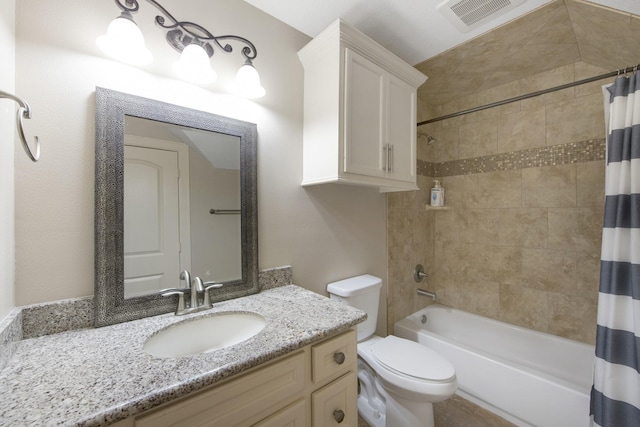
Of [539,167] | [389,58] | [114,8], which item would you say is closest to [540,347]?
[539,167]

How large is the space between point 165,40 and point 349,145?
0.94 metres

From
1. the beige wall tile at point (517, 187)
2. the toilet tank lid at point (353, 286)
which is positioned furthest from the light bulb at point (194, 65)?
the beige wall tile at point (517, 187)

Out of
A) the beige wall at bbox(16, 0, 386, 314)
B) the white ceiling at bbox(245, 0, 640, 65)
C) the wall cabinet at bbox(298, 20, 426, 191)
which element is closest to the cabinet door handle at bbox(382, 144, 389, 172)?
the wall cabinet at bbox(298, 20, 426, 191)

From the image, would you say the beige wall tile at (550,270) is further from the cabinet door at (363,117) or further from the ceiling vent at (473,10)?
the ceiling vent at (473,10)

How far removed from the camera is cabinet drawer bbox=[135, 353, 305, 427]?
0.60 metres

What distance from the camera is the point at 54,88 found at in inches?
33.9

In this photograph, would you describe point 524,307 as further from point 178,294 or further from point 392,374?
point 178,294

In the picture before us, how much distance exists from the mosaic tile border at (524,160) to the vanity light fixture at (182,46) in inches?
68.3

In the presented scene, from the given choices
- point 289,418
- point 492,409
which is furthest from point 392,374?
point 492,409

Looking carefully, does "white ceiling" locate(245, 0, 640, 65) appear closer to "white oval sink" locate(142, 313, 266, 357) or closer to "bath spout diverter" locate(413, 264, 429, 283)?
"white oval sink" locate(142, 313, 266, 357)

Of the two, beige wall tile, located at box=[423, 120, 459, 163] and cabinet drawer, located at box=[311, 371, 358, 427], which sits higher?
beige wall tile, located at box=[423, 120, 459, 163]

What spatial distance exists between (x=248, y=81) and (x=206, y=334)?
1.15 meters

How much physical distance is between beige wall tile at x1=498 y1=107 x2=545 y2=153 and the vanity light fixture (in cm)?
205

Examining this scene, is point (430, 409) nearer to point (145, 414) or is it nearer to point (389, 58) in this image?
point (145, 414)
